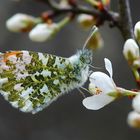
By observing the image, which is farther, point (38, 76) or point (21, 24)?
point (21, 24)

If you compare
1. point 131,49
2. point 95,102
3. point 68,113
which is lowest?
point 68,113

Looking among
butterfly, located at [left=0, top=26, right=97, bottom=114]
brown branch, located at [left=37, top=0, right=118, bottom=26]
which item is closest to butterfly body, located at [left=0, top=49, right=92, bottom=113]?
butterfly, located at [left=0, top=26, right=97, bottom=114]

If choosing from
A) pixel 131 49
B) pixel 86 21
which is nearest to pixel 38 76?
pixel 131 49

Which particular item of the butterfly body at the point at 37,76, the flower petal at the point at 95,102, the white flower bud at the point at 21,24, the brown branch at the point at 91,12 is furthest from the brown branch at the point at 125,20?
the white flower bud at the point at 21,24

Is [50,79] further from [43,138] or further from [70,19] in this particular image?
[43,138]

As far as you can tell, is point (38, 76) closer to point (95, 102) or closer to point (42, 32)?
point (95, 102)

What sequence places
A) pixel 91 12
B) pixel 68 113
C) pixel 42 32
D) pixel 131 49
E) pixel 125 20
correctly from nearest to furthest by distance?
pixel 131 49, pixel 125 20, pixel 91 12, pixel 42 32, pixel 68 113

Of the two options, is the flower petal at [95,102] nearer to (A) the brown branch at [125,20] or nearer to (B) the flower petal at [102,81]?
(B) the flower petal at [102,81]

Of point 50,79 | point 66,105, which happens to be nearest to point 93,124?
point 66,105
